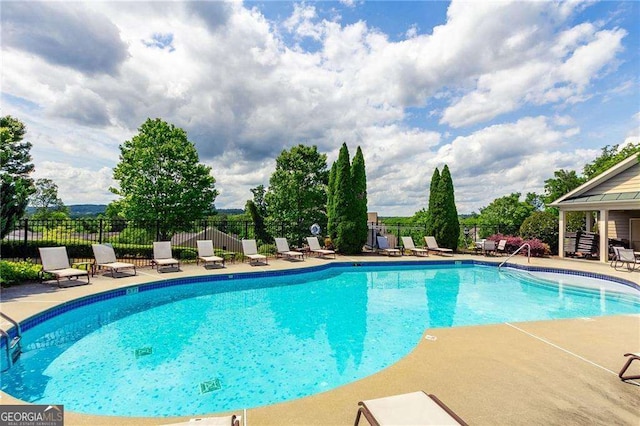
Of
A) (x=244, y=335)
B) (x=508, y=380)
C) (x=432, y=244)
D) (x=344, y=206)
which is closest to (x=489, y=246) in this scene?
(x=432, y=244)

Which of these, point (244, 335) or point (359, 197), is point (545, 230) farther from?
point (244, 335)

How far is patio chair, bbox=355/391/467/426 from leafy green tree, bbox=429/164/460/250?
1551cm

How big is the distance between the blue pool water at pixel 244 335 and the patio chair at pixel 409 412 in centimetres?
189

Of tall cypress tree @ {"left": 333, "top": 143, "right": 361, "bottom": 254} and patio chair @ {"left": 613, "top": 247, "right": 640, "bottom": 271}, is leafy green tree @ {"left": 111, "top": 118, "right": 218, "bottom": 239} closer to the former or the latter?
tall cypress tree @ {"left": 333, "top": 143, "right": 361, "bottom": 254}

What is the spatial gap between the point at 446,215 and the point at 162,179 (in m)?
15.6

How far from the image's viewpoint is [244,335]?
5.91m

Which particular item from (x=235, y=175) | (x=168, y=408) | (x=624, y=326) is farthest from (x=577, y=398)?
(x=235, y=175)

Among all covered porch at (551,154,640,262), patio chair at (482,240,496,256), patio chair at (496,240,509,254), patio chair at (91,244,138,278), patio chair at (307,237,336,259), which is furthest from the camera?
patio chair at (496,240,509,254)

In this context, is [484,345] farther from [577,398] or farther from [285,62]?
[285,62]

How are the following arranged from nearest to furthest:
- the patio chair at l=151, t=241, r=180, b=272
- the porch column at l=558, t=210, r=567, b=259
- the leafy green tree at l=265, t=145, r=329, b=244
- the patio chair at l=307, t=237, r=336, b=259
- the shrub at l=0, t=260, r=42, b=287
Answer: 1. the shrub at l=0, t=260, r=42, b=287
2. the patio chair at l=151, t=241, r=180, b=272
3. the patio chair at l=307, t=237, r=336, b=259
4. the porch column at l=558, t=210, r=567, b=259
5. the leafy green tree at l=265, t=145, r=329, b=244

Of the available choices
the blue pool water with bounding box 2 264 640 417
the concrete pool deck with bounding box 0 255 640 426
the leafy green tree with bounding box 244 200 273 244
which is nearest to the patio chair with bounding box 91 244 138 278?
the blue pool water with bounding box 2 264 640 417

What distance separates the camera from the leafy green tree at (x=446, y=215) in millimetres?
16844

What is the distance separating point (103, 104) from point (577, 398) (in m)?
14.9

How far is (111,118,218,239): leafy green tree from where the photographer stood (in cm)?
1656
